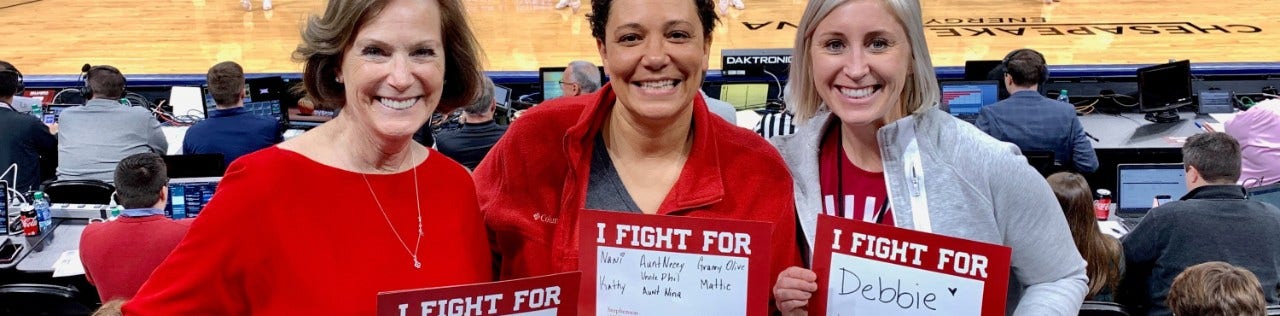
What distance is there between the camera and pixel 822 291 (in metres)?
1.90

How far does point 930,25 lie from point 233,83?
6.39 meters

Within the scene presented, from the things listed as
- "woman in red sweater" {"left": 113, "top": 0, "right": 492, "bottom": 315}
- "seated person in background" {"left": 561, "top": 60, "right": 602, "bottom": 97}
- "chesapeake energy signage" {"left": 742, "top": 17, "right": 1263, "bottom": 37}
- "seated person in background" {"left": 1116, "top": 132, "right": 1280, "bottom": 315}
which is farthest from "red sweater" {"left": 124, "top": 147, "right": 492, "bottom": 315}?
"chesapeake energy signage" {"left": 742, "top": 17, "right": 1263, "bottom": 37}

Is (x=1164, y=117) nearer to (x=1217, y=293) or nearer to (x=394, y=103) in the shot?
(x=1217, y=293)

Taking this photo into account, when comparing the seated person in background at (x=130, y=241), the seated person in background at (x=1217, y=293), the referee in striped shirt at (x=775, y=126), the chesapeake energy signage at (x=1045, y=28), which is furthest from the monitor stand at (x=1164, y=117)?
the seated person in background at (x=130, y=241)

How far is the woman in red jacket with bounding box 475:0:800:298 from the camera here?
1.97m

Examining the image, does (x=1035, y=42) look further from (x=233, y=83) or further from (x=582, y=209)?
(x=582, y=209)

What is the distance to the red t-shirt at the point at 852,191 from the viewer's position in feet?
6.77

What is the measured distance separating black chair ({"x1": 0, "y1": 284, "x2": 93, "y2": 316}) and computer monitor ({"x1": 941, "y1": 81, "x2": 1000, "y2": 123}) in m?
4.79

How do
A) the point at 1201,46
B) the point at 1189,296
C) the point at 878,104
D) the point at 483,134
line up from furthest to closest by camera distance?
the point at 1201,46
the point at 483,134
the point at 1189,296
the point at 878,104

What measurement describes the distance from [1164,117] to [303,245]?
256 inches

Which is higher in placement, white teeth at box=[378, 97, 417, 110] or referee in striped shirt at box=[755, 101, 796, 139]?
white teeth at box=[378, 97, 417, 110]

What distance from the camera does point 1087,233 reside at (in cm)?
416

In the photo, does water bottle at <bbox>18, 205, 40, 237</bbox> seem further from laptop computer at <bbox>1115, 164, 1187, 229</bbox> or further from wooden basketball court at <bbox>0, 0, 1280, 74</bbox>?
laptop computer at <bbox>1115, 164, 1187, 229</bbox>

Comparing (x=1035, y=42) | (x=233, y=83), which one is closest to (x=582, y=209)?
(x=233, y=83)
